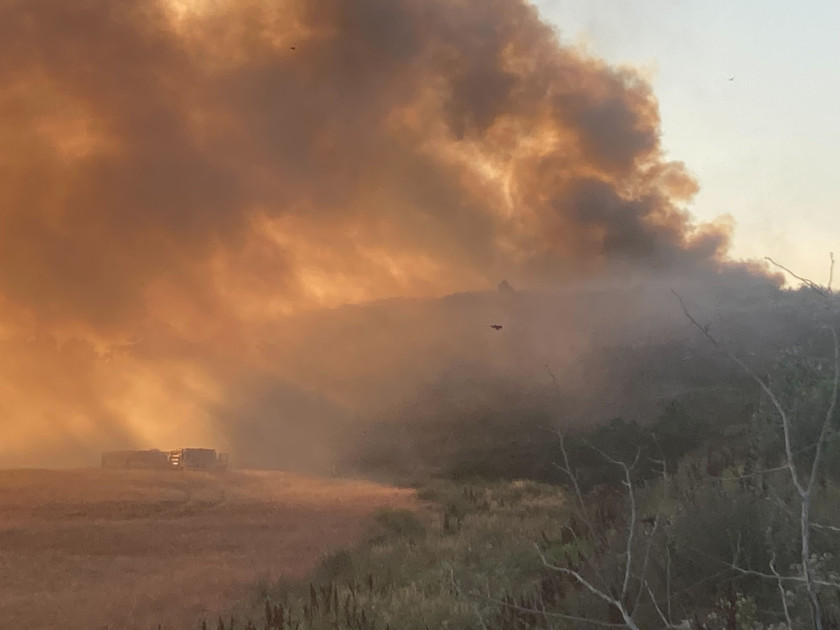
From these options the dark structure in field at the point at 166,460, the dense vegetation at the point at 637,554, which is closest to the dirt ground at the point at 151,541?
the dense vegetation at the point at 637,554

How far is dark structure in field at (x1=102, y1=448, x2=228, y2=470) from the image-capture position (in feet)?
116

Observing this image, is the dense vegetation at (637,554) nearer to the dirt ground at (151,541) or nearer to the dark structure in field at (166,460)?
the dirt ground at (151,541)

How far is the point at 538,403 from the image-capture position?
166 ft

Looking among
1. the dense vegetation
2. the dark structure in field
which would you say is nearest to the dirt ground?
the dense vegetation

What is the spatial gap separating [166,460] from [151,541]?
67.9 ft

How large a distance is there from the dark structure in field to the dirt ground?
554 centimetres

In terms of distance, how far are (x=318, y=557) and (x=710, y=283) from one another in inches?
2911

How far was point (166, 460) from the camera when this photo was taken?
36.4 metres

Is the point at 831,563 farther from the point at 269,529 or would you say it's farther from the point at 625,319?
the point at 625,319

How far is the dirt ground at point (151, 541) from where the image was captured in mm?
11484

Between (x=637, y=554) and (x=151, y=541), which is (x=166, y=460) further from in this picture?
(x=637, y=554)

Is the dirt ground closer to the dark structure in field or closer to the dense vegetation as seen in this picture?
the dense vegetation

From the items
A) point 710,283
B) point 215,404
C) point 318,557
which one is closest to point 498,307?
point 710,283

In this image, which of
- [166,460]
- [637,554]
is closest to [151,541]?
[637,554]
